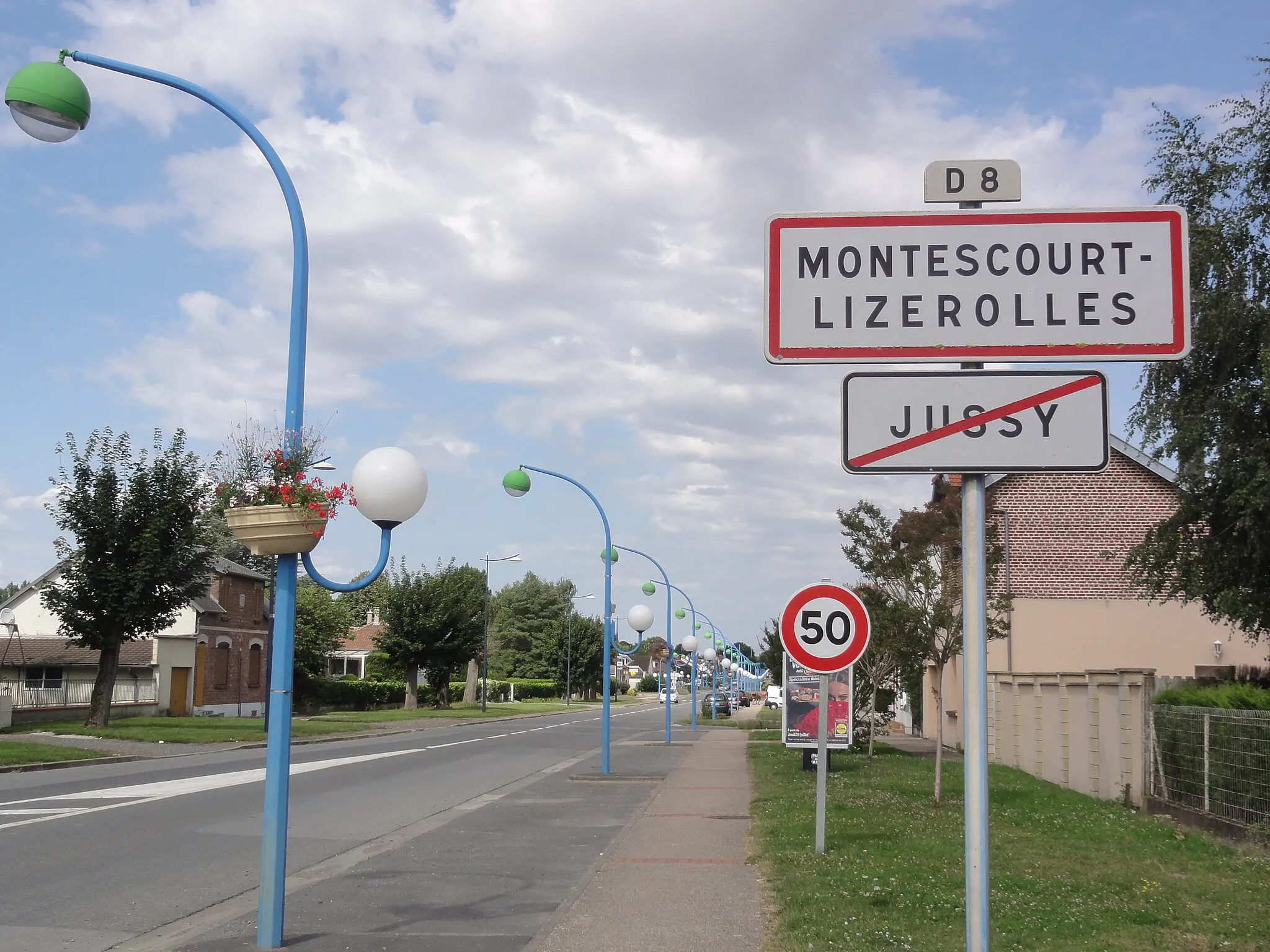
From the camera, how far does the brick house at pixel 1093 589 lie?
30.3 m

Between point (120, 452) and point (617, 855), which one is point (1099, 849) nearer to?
point (617, 855)

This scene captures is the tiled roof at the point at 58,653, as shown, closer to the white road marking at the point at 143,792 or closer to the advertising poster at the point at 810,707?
the white road marking at the point at 143,792

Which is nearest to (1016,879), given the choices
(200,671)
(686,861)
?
(686,861)

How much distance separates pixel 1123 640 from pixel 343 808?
21.9 meters

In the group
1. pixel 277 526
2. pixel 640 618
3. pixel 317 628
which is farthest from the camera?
pixel 317 628

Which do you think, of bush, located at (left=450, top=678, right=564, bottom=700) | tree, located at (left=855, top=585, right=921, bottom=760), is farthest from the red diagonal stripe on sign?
bush, located at (left=450, top=678, right=564, bottom=700)

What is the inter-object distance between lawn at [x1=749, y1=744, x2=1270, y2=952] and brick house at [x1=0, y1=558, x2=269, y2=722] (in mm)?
30929

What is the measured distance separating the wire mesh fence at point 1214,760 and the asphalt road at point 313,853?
647cm

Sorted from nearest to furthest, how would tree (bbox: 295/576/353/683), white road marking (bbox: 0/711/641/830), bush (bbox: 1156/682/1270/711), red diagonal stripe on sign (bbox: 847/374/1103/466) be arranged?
red diagonal stripe on sign (bbox: 847/374/1103/466)
bush (bbox: 1156/682/1270/711)
white road marking (bbox: 0/711/641/830)
tree (bbox: 295/576/353/683)

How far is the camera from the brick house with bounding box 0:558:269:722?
138 feet

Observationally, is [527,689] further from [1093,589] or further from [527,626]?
[1093,589]

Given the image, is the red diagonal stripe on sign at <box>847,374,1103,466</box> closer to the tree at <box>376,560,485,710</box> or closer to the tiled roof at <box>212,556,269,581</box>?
the tiled roof at <box>212,556,269,581</box>

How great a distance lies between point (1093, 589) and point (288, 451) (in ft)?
89.8

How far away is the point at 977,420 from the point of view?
3768 millimetres
